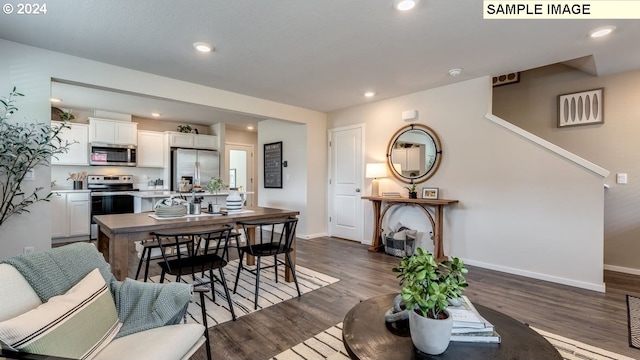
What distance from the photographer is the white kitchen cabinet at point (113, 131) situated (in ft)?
17.5

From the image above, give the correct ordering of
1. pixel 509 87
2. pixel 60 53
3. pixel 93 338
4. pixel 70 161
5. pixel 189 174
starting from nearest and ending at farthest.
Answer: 1. pixel 93 338
2. pixel 60 53
3. pixel 509 87
4. pixel 70 161
5. pixel 189 174

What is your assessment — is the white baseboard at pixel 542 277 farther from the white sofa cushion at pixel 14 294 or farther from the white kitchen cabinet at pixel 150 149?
the white kitchen cabinet at pixel 150 149

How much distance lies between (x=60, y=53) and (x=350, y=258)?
4.08 m

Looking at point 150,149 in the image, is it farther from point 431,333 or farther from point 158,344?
point 431,333

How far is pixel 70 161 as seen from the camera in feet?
17.0

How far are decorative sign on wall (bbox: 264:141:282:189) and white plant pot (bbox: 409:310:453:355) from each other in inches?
197

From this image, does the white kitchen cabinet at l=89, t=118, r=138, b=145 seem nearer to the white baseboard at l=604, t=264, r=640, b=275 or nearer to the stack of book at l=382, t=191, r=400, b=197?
the stack of book at l=382, t=191, r=400, b=197

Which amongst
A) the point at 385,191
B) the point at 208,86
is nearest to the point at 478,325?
the point at 385,191

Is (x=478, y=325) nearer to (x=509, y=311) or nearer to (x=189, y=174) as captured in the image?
(x=509, y=311)

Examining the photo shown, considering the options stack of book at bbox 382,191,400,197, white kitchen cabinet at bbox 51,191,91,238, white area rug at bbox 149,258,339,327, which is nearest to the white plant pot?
white area rug at bbox 149,258,339,327

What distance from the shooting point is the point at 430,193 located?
406 cm

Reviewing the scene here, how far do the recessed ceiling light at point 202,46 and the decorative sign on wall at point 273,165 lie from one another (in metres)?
3.15

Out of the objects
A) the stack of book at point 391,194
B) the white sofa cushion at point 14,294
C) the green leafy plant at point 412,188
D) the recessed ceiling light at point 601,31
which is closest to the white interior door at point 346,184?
the stack of book at point 391,194

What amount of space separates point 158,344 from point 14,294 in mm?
565
